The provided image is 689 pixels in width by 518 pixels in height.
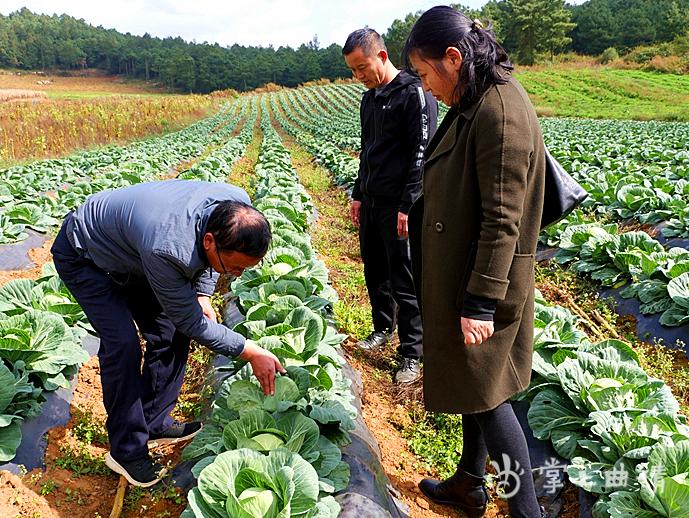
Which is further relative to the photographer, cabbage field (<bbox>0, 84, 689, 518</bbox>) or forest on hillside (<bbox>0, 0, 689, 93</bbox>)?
forest on hillside (<bbox>0, 0, 689, 93</bbox>)

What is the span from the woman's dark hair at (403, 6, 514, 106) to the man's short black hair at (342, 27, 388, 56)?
1393 millimetres

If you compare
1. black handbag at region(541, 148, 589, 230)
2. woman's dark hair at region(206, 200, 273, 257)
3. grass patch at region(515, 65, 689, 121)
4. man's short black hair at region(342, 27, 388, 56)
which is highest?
grass patch at region(515, 65, 689, 121)

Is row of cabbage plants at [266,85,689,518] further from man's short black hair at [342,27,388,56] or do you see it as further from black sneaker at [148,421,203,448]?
man's short black hair at [342,27,388,56]

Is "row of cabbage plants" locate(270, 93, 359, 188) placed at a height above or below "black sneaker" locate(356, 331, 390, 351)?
above

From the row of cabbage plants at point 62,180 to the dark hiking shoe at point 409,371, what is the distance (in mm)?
5087

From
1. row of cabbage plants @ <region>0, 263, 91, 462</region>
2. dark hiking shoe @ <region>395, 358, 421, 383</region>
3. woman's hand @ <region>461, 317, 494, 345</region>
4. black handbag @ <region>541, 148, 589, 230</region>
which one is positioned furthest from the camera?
dark hiking shoe @ <region>395, 358, 421, 383</region>

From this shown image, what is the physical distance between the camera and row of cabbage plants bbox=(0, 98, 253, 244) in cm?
661

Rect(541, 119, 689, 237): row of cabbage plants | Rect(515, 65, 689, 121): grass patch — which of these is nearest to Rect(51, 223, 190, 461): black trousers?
Rect(541, 119, 689, 237): row of cabbage plants

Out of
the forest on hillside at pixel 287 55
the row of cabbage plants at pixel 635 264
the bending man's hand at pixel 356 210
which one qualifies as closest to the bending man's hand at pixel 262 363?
the bending man's hand at pixel 356 210

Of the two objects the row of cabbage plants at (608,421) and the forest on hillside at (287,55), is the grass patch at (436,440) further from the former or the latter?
the forest on hillside at (287,55)

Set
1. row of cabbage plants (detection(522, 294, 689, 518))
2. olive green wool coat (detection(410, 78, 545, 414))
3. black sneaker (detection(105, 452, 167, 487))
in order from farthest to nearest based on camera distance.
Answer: black sneaker (detection(105, 452, 167, 487)), row of cabbage plants (detection(522, 294, 689, 518)), olive green wool coat (detection(410, 78, 545, 414))

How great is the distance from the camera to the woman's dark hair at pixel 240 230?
76.1 inches

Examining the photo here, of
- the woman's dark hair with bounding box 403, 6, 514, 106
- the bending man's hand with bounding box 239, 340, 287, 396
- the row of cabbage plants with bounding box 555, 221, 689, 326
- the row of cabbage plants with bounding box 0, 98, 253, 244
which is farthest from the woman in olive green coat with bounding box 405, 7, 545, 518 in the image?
the row of cabbage plants with bounding box 0, 98, 253, 244

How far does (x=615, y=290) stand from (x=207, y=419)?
4208 mm
